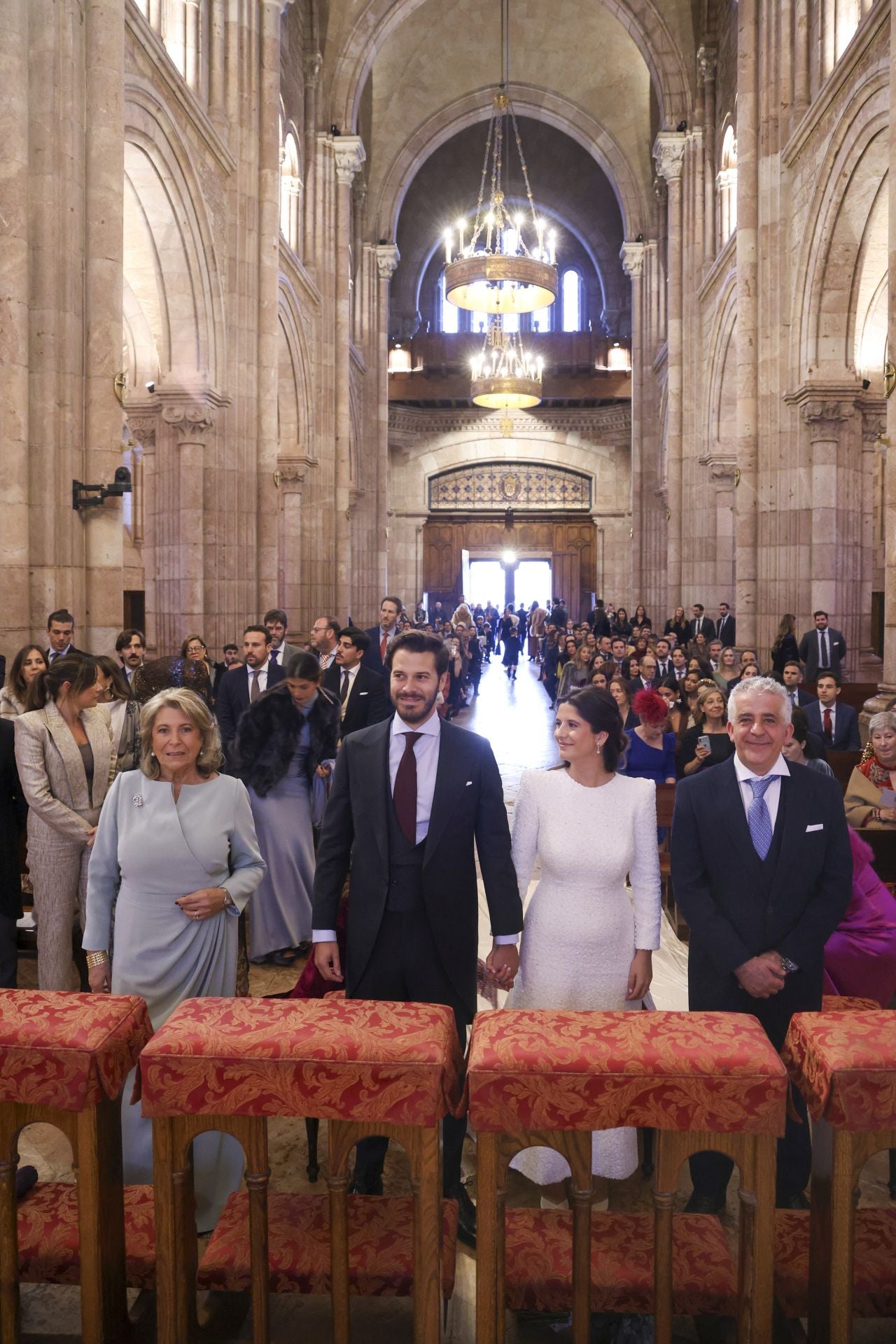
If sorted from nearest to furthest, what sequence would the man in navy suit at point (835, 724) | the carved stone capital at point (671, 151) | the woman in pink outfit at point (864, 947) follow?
the woman in pink outfit at point (864, 947)
the man in navy suit at point (835, 724)
the carved stone capital at point (671, 151)

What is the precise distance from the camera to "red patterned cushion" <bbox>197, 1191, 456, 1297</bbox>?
2461 mm

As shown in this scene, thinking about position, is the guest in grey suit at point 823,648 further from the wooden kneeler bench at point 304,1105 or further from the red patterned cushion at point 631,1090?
the wooden kneeler bench at point 304,1105

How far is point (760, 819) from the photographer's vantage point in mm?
3219

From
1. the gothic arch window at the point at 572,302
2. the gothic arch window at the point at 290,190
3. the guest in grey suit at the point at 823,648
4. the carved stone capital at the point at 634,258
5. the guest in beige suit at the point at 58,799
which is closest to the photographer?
the guest in beige suit at the point at 58,799

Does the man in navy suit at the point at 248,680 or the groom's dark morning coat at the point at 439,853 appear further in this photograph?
the man in navy suit at the point at 248,680

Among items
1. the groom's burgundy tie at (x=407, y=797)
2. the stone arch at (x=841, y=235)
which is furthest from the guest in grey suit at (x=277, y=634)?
the stone arch at (x=841, y=235)

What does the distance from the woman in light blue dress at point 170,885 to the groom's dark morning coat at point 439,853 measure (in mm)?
312

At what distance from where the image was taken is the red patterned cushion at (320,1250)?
8.07 ft

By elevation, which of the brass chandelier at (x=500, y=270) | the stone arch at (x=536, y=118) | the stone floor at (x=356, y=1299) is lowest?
the stone floor at (x=356, y=1299)

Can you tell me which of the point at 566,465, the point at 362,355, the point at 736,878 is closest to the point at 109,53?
the point at 736,878

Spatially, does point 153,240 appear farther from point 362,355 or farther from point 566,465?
point 566,465

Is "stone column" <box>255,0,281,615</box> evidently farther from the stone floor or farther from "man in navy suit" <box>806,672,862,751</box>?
the stone floor

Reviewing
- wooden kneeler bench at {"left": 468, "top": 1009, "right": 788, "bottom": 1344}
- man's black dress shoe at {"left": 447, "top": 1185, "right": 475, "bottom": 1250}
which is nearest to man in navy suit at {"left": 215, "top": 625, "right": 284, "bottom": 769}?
man's black dress shoe at {"left": 447, "top": 1185, "right": 475, "bottom": 1250}

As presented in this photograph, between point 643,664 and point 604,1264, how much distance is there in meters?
8.25
